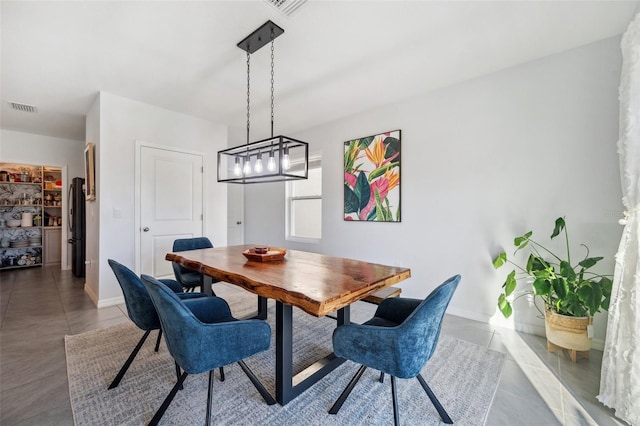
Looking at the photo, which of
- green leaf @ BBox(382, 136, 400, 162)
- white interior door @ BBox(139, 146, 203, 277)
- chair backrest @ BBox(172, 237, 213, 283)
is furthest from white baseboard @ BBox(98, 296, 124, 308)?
green leaf @ BBox(382, 136, 400, 162)

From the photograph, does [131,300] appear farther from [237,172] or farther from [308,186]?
[308,186]

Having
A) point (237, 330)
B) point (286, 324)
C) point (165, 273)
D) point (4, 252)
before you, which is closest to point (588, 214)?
point (286, 324)

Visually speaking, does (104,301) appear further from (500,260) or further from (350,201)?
(500,260)

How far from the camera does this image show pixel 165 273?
3.86 m

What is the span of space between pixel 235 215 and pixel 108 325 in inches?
130

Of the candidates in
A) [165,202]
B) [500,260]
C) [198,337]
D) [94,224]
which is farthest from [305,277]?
[94,224]

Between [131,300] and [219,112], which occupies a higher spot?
[219,112]

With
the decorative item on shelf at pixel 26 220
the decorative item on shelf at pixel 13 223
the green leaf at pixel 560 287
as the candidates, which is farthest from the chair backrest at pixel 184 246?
the decorative item on shelf at pixel 13 223

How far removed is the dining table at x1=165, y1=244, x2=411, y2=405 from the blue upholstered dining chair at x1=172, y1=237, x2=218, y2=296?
22.3 inches

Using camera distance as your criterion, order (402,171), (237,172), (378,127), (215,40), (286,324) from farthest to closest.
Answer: (378,127), (402,171), (237,172), (215,40), (286,324)

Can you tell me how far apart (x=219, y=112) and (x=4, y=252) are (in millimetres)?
5556

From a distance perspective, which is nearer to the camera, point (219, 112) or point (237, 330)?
point (237, 330)

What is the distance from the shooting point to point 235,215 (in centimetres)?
586

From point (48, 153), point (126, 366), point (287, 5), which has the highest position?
point (287, 5)
